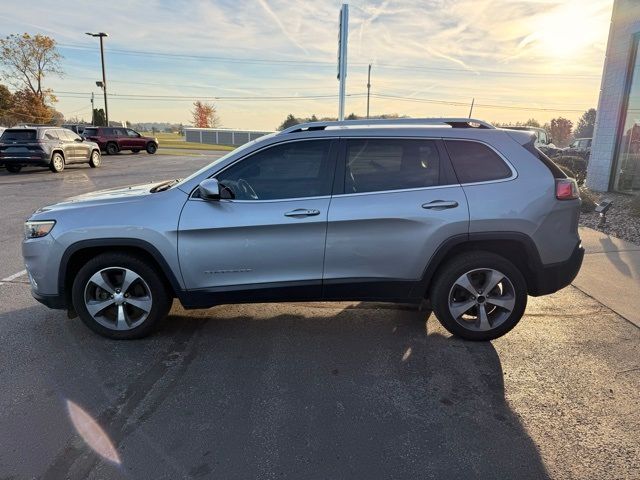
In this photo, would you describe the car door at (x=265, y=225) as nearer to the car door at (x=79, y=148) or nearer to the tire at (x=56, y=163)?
the tire at (x=56, y=163)

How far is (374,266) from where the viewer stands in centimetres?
377

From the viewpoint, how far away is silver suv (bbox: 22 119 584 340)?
3.67 metres

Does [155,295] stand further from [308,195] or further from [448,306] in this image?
[448,306]

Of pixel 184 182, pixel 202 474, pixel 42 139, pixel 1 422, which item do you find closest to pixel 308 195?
pixel 184 182

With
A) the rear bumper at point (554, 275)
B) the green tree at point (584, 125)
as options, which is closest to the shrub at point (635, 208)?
the rear bumper at point (554, 275)

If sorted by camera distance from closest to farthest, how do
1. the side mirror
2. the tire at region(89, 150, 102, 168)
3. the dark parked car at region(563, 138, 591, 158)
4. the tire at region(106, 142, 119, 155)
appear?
the side mirror → the tire at region(89, 150, 102, 168) → the dark parked car at region(563, 138, 591, 158) → the tire at region(106, 142, 119, 155)

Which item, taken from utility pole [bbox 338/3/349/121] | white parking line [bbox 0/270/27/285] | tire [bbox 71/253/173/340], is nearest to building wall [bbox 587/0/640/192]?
utility pole [bbox 338/3/349/121]

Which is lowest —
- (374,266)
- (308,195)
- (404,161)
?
(374,266)

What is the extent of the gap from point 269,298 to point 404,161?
1.61 meters

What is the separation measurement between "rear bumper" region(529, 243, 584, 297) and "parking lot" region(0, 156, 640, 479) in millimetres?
487

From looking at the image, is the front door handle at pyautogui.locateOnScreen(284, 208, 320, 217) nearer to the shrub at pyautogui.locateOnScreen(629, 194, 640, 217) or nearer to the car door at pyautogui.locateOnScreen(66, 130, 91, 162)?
the shrub at pyautogui.locateOnScreen(629, 194, 640, 217)

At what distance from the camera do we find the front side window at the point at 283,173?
3752 millimetres

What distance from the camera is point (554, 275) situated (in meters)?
3.88

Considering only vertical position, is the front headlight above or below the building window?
below
